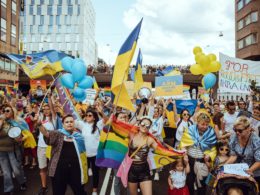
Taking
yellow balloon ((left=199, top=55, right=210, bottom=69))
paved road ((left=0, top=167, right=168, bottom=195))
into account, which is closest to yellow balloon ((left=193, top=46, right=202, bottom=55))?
yellow balloon ((left=199, top=55, right=210, bottom=69))

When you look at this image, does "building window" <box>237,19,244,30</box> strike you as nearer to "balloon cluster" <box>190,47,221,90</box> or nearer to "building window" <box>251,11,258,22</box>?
"building window" <box>251,11,258,22</box>

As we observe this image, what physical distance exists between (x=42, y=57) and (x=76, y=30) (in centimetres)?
8435

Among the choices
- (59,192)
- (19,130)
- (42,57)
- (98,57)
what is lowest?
(59,192)

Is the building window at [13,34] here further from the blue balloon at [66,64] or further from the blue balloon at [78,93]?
the blue balloon at [66,64]

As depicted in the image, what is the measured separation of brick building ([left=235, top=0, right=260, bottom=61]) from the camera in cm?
4069

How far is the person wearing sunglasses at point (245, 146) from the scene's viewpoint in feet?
15.6

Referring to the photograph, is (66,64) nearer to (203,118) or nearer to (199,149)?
(203,118)

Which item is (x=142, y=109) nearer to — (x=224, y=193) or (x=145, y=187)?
(x=145, y=187)

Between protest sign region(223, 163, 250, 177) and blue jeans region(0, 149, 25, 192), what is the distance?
4085 millimetres

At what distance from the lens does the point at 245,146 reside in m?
4.89

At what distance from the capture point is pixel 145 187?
5156 millimetres

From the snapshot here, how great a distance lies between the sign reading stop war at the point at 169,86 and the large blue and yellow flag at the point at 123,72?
5452mm

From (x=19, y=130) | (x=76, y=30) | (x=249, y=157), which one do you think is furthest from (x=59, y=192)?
(x=76, y=30)

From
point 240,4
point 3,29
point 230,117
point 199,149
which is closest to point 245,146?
point 199,149
